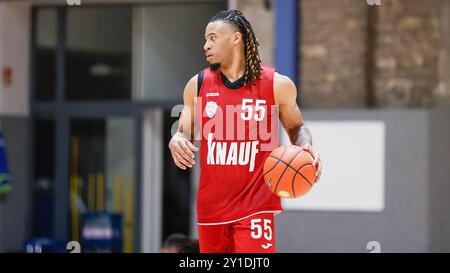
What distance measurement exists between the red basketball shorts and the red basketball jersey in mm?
96

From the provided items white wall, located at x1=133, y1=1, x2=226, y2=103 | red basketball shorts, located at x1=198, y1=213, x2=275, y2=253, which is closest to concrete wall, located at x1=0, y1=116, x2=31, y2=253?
white wall, located at x1=133, y1=1, x2=226, y2=103

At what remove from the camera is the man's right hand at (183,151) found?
2809 millimetres

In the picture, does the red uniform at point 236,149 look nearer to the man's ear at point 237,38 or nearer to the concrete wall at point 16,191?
the man's ear at point 237,38

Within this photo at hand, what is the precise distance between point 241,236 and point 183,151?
41 centimetres

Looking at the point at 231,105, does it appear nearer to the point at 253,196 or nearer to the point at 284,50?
the point at 253,196

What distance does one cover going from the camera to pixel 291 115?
2.99m

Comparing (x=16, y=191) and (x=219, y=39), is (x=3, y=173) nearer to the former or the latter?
(x=16, y=191)

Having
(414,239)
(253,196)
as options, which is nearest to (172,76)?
(414,239)

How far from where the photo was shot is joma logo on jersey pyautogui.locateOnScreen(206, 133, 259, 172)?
289cm

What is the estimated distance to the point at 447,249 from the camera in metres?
7.01

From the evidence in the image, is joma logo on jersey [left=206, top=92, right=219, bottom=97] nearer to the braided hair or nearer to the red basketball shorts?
the braided hair

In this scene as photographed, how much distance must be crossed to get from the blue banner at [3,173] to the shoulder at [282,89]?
6499mm

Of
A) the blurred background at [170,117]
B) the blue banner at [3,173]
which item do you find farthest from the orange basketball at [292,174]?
the blue banner at [3,173]

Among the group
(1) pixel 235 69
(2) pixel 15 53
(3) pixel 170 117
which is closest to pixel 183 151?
(1) pixel 235 69
